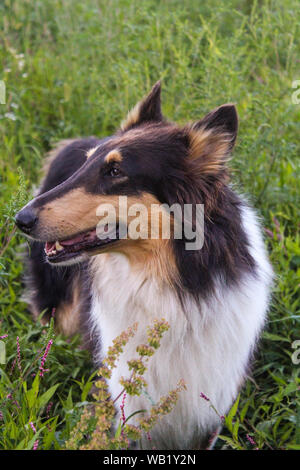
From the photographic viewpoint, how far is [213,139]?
8.21ft

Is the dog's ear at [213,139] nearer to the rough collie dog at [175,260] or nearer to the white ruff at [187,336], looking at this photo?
the rough collie dog at [175,260]

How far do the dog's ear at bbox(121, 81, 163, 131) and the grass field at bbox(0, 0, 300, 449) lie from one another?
24.5 inches

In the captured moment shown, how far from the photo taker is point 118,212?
250cm

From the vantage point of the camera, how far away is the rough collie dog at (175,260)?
2510 millimetres

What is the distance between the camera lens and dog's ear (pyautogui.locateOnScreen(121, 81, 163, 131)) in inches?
118

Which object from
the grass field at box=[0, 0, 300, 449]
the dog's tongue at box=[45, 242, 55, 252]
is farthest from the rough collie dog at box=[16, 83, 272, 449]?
the grass field at box=[0, 0, 300, 449]

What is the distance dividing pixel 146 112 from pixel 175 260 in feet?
3.03

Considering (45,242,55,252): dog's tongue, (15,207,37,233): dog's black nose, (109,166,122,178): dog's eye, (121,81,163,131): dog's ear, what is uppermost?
(121,81,163,131): dog's ear

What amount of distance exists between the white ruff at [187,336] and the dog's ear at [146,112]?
737mm

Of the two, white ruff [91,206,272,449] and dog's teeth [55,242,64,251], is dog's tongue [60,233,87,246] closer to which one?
dog's teeth [55,242,64,251]

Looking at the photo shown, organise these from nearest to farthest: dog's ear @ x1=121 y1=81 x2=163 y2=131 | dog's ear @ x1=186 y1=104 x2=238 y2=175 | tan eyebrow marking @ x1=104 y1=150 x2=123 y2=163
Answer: dog's ear @ x1=186 y1=104 x2=238 y2=175 → tan eyebrow marking @ x1=104 y1=150 x2=123 y2=163 → dog's ear @ x1=121 y1=81 x2=163 y2=131

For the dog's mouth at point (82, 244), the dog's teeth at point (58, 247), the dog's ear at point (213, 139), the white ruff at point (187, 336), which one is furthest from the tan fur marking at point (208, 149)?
the dog's teeth at point (58, 247)

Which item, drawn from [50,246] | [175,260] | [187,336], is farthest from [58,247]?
[187,336]
